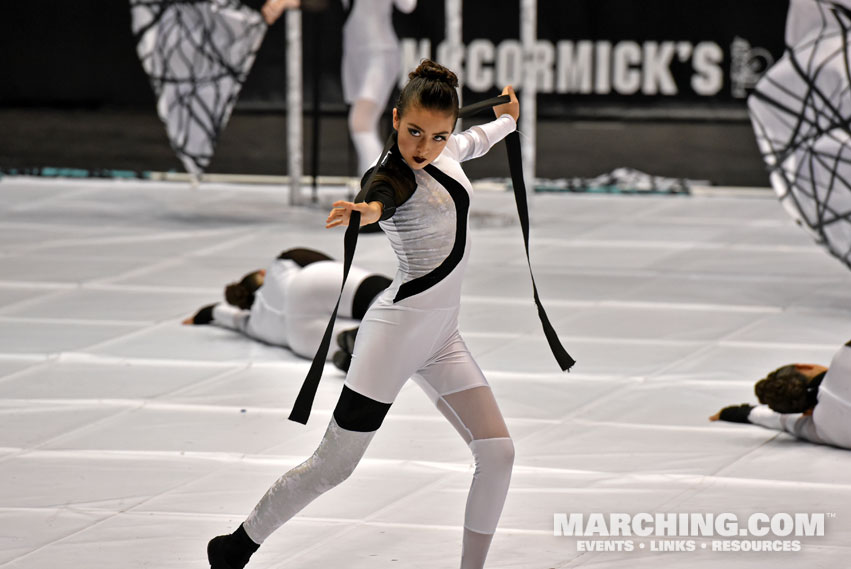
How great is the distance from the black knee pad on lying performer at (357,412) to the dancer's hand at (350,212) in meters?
0.46

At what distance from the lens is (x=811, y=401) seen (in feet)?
16.5

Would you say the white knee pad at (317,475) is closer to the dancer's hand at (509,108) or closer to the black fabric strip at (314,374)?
the black fabric strip at (314,374)

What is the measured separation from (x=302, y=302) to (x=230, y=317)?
0.77 metres

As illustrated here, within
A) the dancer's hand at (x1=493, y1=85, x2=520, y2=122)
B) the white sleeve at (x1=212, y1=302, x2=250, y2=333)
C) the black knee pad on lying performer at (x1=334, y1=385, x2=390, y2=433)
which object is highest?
the dancer's hand at (x1=493, y1=85, x2=520, y2=122)

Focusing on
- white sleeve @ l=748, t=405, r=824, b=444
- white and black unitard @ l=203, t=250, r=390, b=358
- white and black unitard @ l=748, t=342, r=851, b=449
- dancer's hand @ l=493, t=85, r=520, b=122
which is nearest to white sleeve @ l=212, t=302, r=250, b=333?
white and black unitard @ l=203, t=250, r=390, b=358

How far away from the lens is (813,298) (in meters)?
7.79

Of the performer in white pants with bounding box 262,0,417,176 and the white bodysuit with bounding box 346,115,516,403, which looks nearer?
the white bodysuit with bounding box 346,115,516,403

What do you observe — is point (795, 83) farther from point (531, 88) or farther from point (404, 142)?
point (404, 142)

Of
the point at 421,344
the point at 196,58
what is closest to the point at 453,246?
the point at 421,344

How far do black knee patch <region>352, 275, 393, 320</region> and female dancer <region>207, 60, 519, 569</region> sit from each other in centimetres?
253

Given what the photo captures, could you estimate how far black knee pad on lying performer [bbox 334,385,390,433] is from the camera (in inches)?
136

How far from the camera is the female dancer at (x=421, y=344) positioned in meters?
3.45

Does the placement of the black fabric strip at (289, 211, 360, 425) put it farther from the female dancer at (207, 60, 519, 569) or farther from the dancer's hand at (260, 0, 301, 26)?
the dancer's hand at (260, 0, 301, 26)

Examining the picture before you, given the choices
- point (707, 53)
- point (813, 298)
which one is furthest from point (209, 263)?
point (707, 53)
